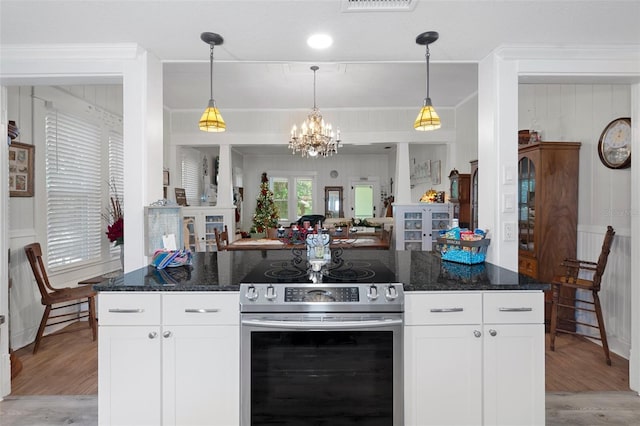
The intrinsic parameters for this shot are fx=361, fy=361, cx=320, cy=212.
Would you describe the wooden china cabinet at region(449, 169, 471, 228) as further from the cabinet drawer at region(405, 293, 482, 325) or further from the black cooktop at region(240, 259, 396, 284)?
the cabinet drawer at region(405, 293, 482, 325)

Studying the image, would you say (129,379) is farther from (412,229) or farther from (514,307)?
(412,229)

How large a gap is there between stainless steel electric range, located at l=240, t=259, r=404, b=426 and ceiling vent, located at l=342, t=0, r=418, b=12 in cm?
150

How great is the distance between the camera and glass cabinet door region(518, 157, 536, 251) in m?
3.55

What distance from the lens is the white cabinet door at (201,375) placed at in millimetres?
1800

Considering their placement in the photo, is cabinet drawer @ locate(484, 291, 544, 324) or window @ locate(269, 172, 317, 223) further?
window @ locate(269, 172, 317, 223)

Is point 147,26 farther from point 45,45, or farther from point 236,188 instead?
point 236,188

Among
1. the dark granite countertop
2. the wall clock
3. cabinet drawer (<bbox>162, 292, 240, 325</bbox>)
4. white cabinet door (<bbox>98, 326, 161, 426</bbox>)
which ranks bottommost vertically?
white cabinet door (<bbox>98, 326, 161, 426</bbox>)

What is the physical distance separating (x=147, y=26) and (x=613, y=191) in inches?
156

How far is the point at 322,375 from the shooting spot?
1769mm

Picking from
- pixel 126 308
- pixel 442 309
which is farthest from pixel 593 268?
pixel 126 308

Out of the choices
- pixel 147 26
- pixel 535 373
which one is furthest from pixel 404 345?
pixel 147 26

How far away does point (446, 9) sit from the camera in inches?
79.0

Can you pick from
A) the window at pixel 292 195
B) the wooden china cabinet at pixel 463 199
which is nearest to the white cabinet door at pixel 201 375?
the wooden china cabinet at pixel 463 199

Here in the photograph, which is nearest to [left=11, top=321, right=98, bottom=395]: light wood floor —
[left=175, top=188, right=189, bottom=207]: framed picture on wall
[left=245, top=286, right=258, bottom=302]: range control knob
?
[left=245, top=286, right=258, bottom=302]: range control knob
